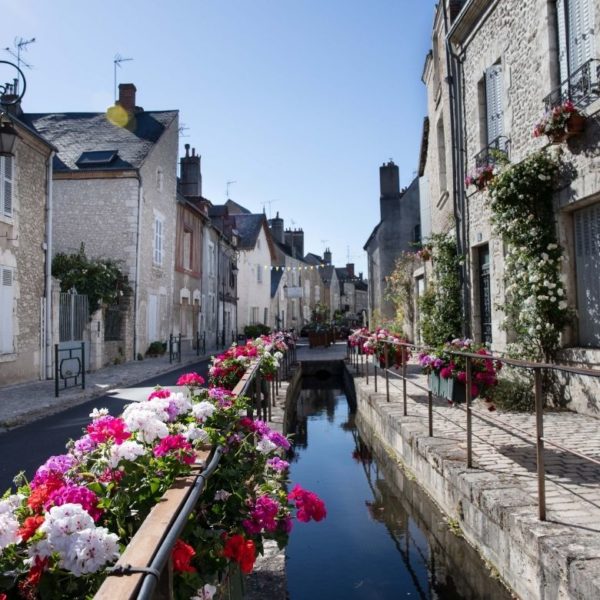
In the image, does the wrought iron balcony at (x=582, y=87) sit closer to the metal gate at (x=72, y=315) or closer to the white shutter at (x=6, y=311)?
the white shutter at (x=6, y=311)

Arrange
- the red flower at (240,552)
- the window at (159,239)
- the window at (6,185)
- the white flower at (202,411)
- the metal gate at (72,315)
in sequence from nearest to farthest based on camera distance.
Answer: the red flower at (240,552) < the white flower at (202,411) < the window at (6,185) < the metal gate at (72,315) < the window at (159,239)

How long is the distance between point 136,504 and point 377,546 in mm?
3490

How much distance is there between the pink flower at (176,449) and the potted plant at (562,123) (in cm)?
579

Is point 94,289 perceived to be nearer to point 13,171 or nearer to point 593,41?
point 13,171

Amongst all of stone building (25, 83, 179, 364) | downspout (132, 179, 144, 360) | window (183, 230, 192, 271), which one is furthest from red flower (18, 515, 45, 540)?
window (183, 230, 192, 271)

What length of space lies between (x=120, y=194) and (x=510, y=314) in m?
12.9

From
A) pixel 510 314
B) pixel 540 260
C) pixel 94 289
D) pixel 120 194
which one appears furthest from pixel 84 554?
pixel 120 194

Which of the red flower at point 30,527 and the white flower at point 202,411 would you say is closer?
the red flower at point 30,527

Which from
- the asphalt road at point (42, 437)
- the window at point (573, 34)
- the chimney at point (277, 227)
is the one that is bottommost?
the asphalt road at point (42, 437)

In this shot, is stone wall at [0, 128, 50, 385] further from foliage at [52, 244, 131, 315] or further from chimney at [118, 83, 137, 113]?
chimney at [118, 83, 137, 113]

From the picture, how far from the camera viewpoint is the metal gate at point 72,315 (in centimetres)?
1338

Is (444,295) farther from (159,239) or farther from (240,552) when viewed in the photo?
(159,239)

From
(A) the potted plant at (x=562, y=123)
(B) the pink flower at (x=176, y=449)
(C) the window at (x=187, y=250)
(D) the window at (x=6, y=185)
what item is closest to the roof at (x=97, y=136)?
(C) the window at (x=187, y=250)

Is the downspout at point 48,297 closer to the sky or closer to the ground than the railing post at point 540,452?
closer to the sky
